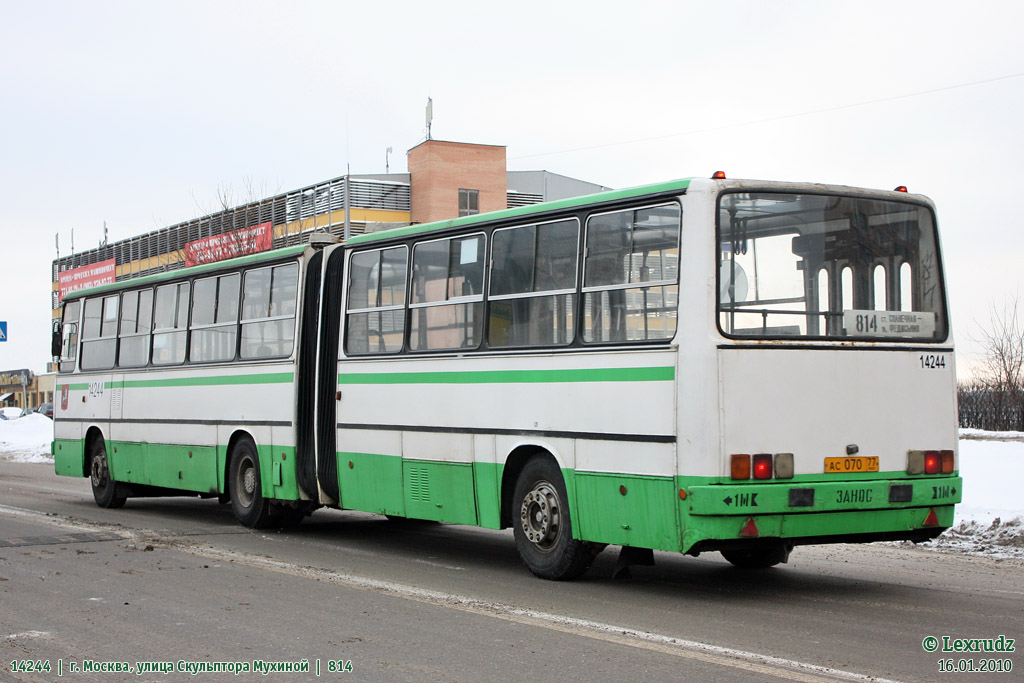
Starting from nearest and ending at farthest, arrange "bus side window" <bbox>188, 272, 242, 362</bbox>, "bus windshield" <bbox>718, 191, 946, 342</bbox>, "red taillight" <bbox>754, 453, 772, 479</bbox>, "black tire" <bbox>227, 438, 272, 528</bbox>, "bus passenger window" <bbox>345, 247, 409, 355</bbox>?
"red taillight" <bbox>754, 453, 772, 479</bbox> → "bus windshield" <bbox>718, 191, 946, 342</bbox> → "bus passenger window" <bbox>345, 247, 409, 355</bbox> → "black tire" <bbox>227, 438, 272, 528</bbox> → "bus side window" <bbox>188, 272, 242, 362</bbox>

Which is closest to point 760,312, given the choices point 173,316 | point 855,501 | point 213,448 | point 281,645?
point 855,501

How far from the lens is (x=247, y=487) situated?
1468cm

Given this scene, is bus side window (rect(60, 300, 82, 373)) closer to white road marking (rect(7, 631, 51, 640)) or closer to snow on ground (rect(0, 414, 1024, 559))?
white road marking (rect(7, 631, 51, 640))

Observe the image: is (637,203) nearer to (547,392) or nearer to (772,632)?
(547,392)

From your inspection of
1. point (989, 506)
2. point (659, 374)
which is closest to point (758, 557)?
point (659, 374)

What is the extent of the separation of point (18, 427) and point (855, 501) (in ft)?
140

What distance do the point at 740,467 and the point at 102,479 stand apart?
1175 centimetres

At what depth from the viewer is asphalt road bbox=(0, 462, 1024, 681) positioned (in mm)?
6840

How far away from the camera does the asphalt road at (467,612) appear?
22.4ft

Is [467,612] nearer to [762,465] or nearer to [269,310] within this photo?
[762,465]

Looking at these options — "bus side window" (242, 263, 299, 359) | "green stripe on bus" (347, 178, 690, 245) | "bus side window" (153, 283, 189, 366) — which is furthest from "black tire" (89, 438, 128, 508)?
"green stripe on bus" (347, 178, 690, 245)

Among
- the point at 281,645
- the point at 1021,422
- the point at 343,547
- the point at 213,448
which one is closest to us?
the point at 281,645

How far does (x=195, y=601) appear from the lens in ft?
29.7

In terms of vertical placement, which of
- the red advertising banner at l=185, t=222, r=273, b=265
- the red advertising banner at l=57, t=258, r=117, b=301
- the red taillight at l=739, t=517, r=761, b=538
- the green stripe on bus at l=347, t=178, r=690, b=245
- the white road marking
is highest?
the red advertising banner at l=57, t=258, r=117, b=301
